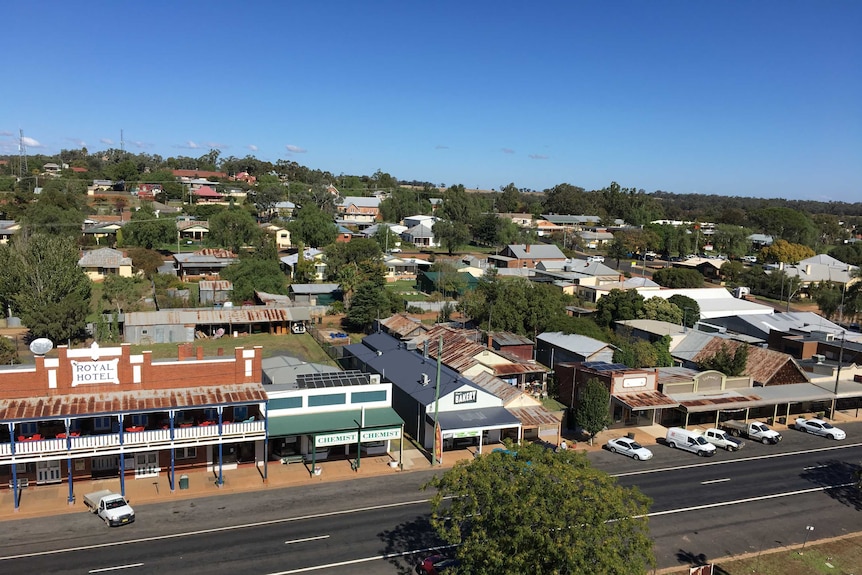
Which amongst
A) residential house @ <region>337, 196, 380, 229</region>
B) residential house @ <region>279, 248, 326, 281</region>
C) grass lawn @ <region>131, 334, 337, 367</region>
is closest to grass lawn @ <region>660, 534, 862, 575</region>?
grass lawn @ <region>131, 334, 337, 367</region>

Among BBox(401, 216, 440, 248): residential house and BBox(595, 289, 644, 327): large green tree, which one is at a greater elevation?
BBox(401, 216, 440, 248): residential house

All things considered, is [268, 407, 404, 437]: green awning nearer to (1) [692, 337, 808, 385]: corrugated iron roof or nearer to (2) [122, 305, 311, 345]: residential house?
(2) [122, 305, 311, 345]: residential house

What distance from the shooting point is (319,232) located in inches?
4862

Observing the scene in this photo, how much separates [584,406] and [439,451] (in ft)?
34.2

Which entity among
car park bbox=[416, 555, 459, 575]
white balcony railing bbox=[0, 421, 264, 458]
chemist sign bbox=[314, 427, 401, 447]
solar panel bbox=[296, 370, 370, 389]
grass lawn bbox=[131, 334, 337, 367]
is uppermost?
solar panel bbox=[296, 370, 370, 389]

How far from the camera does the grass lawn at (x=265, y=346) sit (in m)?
59.6

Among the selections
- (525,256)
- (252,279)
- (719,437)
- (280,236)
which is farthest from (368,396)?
(280,236)

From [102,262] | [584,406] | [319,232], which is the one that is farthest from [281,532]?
[319,232]

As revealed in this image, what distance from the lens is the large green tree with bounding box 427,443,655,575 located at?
65.2 feet

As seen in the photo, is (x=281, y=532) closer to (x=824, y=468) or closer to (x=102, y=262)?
(x=824, y=468)

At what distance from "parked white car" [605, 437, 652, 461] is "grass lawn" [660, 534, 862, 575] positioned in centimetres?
1114

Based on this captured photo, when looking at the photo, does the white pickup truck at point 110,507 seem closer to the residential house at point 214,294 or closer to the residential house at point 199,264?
the residential house at point 214,294

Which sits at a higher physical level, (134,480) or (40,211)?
(40,211)

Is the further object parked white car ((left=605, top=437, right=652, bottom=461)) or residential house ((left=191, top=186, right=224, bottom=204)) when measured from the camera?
residential house ((left=191, top=186, right=224, bottom=204))
